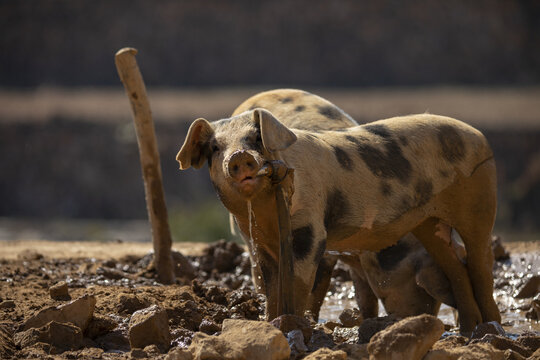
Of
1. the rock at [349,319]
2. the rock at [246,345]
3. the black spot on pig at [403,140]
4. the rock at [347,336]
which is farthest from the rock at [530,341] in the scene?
the rock at [349,319]

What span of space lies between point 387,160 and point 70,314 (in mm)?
2442

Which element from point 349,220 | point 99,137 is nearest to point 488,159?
point 349,220

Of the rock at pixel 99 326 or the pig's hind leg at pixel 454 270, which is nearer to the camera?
the rock at pixel 99 326

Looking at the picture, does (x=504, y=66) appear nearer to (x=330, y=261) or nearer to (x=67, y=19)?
(x=67, y=19)

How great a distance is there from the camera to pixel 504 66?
34156 mm

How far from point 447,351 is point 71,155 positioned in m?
23.9

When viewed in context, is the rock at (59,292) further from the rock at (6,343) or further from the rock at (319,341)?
the rock at (319,341)

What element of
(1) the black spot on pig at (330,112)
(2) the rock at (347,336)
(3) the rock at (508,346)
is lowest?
(3) the rock at (508,346)

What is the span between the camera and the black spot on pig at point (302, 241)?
19.5 ft

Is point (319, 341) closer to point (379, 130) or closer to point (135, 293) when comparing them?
point (379, 130)

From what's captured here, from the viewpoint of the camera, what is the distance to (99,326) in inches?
235

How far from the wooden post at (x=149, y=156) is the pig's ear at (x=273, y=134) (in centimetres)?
337

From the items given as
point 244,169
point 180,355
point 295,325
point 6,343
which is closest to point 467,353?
point 295,325

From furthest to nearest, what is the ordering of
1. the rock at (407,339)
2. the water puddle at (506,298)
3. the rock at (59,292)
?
the water puddle at (506,298) → the rock at (59,292) → the rock at (407,339)
